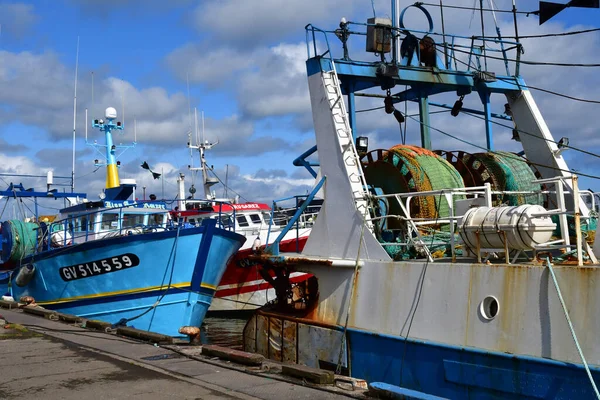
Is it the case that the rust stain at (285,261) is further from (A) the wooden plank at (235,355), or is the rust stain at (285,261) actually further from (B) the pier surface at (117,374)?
(B) the pier surface at (117,374)

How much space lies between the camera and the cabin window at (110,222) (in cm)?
1662

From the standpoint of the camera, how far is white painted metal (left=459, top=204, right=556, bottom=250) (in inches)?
303

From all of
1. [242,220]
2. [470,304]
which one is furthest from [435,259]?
[242,220]

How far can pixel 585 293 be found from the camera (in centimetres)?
689

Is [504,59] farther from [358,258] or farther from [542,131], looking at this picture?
[358,258]

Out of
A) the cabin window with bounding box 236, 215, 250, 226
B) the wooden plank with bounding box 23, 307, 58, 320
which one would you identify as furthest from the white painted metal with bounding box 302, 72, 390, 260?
the cabin window with bounding box 236, 215, 250, 226

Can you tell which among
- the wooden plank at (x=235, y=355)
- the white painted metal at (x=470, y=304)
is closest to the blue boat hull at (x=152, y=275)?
the white painted metal at (x=470, y=304)

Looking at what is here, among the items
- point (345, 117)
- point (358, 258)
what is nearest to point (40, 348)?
point (358, 258)

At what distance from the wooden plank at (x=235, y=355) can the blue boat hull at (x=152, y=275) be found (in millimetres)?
4778

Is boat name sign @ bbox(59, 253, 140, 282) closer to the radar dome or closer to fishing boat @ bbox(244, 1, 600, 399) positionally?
fishing boat @ bbox(244, 1, 600, 399)

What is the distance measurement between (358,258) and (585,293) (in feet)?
11.4

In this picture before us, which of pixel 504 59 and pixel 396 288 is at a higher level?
pixel 504 59

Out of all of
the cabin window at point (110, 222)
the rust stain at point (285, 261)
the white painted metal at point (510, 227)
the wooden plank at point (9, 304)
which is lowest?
the wooden plank at point (9, 304)

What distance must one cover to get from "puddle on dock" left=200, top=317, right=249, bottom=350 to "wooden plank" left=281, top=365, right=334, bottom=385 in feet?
24.9
